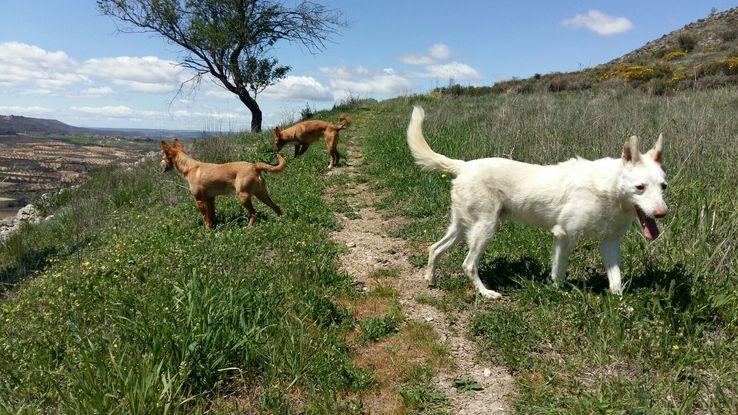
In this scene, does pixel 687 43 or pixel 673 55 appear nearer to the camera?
pixel 673 55

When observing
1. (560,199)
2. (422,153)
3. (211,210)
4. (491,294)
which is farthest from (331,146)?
(560,199)

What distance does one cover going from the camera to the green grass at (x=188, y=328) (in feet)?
8.68

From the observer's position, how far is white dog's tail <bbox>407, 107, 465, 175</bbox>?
15.2 feet

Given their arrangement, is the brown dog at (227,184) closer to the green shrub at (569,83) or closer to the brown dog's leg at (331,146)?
the brown dog's leg at (331,146)

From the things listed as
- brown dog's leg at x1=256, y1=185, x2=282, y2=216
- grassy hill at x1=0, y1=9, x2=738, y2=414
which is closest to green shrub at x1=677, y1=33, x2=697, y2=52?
grassy hill at x1=0, y1=9, x2=738, y2=414

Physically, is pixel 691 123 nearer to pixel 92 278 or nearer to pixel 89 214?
pixel 92 278

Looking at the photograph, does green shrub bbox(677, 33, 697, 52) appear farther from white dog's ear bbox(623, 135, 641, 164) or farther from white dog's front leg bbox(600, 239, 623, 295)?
white dog's ear bbox(623, 135, 641, 164)

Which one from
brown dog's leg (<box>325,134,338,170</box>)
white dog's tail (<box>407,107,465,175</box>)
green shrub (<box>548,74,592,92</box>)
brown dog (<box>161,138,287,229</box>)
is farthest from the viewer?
green shrub (<box>548,74,592,92</box>)

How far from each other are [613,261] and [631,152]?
0.99 meters

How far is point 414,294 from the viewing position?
469cm

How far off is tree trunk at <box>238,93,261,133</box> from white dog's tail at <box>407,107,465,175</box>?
17315mm

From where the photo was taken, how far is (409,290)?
189 inches

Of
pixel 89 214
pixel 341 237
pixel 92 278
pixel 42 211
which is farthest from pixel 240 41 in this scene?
pixel 92 278

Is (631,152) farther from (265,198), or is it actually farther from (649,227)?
(265,198)
